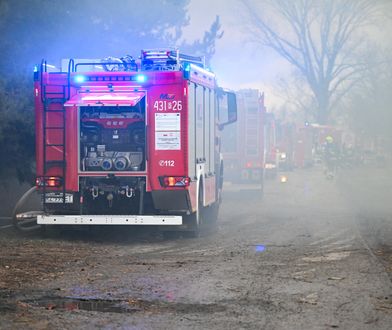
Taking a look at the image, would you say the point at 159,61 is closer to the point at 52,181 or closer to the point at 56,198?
the point at 52,181

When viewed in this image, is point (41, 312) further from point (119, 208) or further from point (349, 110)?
point (349, 110)

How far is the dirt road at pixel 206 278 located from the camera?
628 cm

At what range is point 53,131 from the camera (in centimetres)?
1153

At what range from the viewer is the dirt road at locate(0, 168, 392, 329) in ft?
20.6

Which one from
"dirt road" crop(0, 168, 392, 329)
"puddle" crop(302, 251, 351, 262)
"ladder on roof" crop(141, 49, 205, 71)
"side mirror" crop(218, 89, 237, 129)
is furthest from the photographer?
"side mirror" crop(218, 89, 237, 129)

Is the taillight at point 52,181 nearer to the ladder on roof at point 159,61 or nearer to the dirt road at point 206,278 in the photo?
the dirt road at point 206,278

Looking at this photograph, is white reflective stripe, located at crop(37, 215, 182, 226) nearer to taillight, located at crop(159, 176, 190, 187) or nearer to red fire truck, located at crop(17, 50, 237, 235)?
red fire truck, located at crop(17, 50, 237, 235)

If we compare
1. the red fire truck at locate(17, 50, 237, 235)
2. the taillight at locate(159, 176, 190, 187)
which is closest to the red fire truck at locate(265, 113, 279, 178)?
the red fire truck at locate(17, 50, 237, 235)

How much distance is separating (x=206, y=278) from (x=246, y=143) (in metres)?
14.9

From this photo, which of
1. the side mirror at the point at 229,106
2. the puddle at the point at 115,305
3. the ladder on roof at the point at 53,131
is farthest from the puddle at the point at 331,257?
the side mirror at the point at 229,106

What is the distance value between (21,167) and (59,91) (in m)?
5.60

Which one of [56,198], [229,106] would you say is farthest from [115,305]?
[229,106]

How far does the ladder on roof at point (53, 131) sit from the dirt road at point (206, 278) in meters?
1.16

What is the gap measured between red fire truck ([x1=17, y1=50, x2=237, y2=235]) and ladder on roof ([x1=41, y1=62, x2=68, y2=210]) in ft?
0.05
